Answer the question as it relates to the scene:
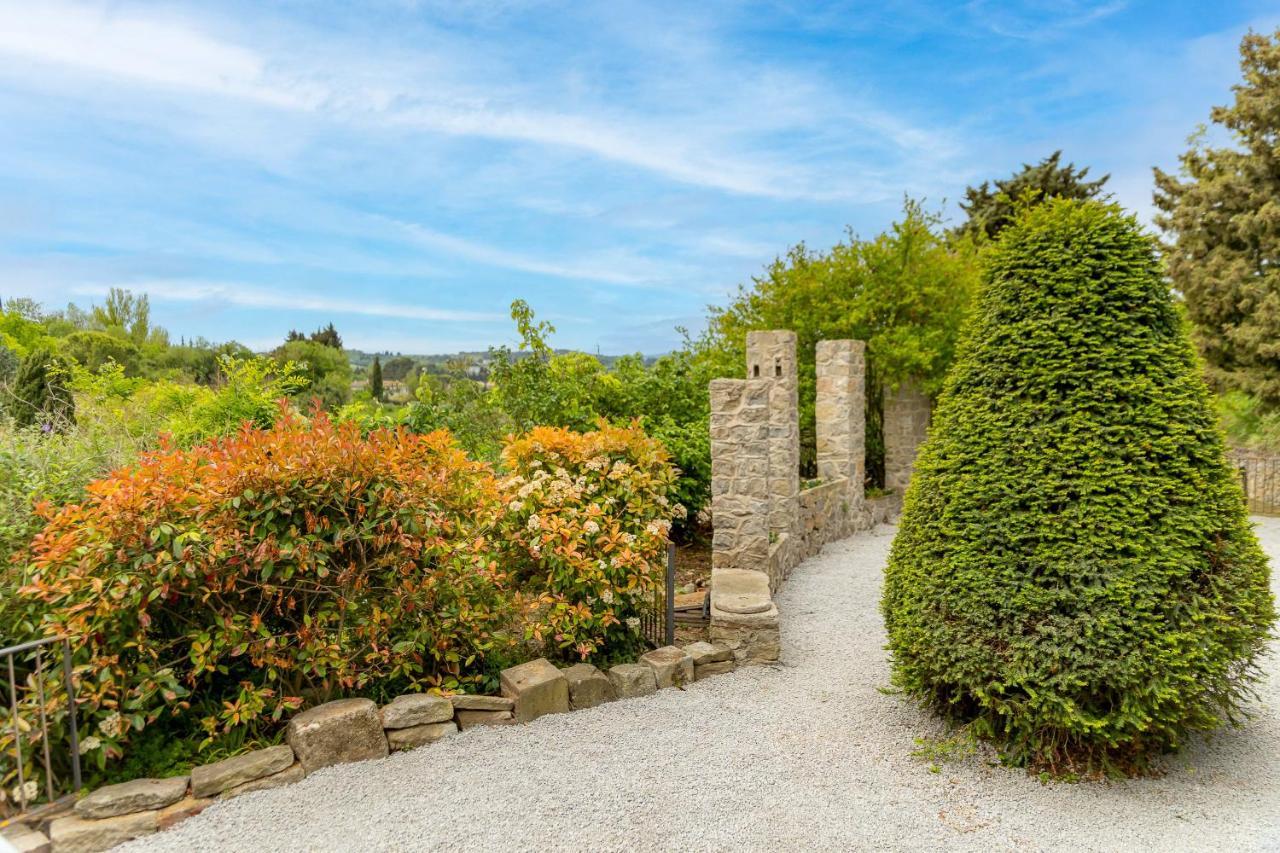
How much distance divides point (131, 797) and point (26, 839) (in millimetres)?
354

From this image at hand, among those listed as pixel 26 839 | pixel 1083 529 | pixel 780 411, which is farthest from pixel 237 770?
pixel 780 411

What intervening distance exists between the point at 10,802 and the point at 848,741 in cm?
408

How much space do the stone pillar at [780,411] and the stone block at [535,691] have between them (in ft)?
13.0

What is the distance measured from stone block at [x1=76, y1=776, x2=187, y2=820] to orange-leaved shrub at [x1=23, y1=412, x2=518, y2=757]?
0.67 ft

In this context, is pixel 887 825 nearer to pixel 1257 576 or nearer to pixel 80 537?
pixel 1257 576

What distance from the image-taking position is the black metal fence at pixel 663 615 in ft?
15.5

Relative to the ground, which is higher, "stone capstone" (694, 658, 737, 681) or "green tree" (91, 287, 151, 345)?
"green tree" (91, 287, 151, 345)

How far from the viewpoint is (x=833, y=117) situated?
6.71m

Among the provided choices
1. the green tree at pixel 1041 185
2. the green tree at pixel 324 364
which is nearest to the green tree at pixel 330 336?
the green tree at pixel 324 364

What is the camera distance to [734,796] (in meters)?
3.17

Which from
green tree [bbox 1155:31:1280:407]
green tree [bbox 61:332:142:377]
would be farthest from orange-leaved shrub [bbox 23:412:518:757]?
green tree [bbox 61:332:142:377]

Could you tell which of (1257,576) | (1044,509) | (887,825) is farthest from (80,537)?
(1257,576)

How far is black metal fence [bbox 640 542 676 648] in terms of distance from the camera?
473 centimetres

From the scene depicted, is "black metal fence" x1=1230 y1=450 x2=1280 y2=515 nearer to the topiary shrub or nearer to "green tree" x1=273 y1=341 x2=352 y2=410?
the topiary shrub
